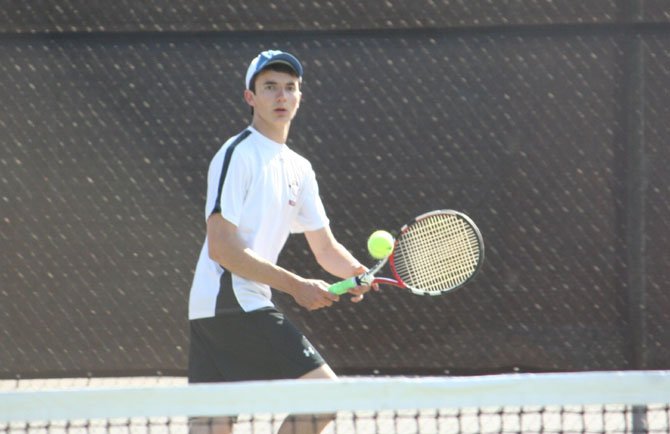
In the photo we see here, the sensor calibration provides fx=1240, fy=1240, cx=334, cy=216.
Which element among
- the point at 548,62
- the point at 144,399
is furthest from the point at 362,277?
the point at 548,62

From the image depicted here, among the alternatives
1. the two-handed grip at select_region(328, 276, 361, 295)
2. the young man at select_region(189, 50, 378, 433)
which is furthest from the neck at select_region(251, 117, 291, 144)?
the two-handed grip at select_region(328, 276, 361, 295)

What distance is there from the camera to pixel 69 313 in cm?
441

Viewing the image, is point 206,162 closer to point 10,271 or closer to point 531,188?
point 10,271

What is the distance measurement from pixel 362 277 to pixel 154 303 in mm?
1504

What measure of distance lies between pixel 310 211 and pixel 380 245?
0.26 m

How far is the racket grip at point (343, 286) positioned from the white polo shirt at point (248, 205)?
212 mm

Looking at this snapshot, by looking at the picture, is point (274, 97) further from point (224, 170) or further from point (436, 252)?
point (436, 252)

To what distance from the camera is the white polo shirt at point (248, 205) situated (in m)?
3.03

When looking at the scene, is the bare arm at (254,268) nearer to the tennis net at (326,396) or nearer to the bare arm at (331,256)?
the bare arm at (331,256)

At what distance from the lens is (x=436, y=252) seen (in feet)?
11.3

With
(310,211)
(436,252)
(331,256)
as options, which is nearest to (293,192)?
(310,211)

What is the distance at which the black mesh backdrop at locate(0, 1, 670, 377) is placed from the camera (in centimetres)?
432

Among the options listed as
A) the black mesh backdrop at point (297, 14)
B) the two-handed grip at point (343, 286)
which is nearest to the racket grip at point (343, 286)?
the two-handed grip at point (343, 286)

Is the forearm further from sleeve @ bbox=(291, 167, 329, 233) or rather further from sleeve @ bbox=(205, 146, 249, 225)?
sleeve @ bbox=(291, 167, 329, 233)
